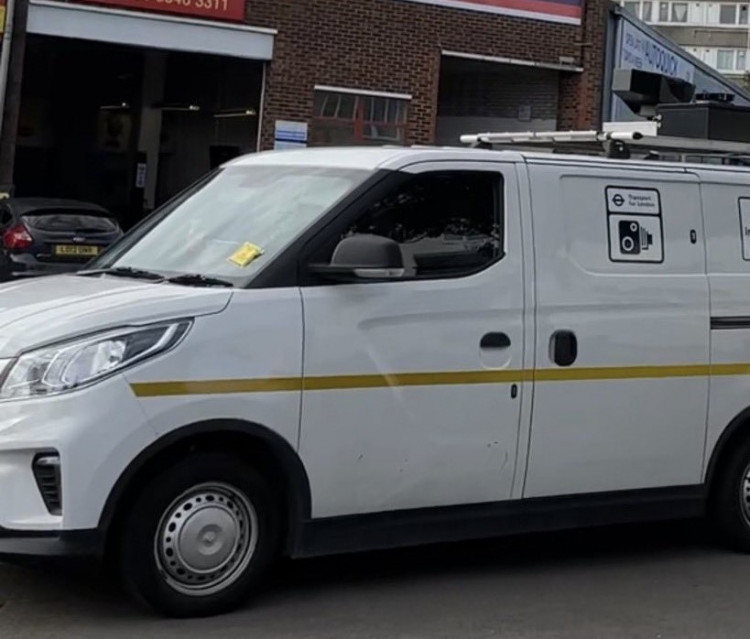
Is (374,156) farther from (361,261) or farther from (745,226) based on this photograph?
(745,226)

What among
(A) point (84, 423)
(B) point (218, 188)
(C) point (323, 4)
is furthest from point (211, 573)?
(C) point (323, 4)

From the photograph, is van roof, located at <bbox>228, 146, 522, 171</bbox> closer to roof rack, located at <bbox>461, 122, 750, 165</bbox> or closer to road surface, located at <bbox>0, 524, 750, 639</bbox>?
roof rack, located at <bbox>461, 122, 750, 165</bbox>

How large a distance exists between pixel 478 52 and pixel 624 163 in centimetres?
1538

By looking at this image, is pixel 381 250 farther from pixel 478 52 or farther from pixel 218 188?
pixel 478 52

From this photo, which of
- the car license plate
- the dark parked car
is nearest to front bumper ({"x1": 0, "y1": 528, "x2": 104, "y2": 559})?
the dark parked car

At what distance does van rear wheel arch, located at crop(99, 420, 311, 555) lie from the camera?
16.8 ft

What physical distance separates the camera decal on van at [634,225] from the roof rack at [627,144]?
62 centimetres

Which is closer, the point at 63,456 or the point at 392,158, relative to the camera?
the point at 63,456

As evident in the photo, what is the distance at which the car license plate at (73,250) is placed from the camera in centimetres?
1564

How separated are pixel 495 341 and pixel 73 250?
422 inches

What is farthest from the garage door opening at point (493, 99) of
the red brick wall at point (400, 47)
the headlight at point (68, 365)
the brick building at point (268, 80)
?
the headlight at point (68, 365)

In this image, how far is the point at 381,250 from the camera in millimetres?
5496

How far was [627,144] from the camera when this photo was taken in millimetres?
7117

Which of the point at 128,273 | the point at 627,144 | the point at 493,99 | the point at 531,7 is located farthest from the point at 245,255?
the point at 493,99
